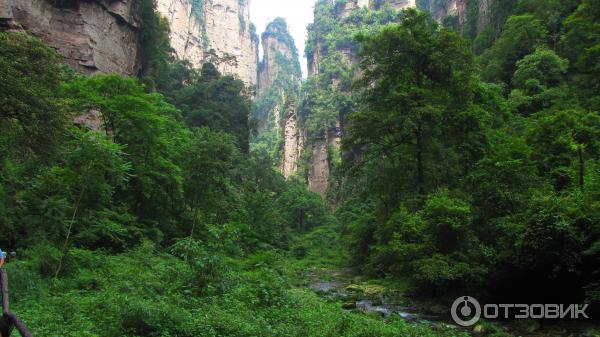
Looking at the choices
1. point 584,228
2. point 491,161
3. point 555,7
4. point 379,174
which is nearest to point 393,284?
point 379,174

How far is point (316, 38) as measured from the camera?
101m

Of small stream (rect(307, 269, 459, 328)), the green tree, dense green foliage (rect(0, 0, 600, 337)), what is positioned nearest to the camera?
dense green foliage (rect(0, 0, 600, 337))

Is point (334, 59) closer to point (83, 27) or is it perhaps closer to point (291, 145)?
point (291, 145)

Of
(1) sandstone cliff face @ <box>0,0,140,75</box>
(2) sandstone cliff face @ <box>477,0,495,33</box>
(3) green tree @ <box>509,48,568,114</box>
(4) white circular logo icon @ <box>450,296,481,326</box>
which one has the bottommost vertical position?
(4) white circular logo icon @ <box>450,296,481,326</box>

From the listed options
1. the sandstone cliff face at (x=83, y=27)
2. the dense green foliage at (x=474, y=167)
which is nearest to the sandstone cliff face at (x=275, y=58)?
the sandstone cliff face at (x=83, y=27)

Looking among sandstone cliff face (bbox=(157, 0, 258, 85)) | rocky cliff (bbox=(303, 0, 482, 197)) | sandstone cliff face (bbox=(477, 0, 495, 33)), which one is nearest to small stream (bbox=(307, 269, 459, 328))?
sandstone cliff face (bbox=(477, 0, 495, 33))

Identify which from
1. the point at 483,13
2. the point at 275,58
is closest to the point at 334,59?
the point at 483,13

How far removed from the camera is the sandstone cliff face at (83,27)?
25.1 metres

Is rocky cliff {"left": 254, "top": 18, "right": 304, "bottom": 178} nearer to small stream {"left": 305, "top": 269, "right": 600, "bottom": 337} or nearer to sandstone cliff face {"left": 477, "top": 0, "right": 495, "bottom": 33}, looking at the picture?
sandstone cliff face {"left": 477, "top": 0, "right": 495, "bottom": 33}

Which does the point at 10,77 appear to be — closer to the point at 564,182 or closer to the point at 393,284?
the point at 393,284

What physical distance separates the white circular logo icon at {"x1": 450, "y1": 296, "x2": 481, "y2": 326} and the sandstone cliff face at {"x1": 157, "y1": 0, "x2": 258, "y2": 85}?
64.6 meters

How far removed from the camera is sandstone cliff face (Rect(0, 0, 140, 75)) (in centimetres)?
2514

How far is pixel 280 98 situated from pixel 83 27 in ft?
291

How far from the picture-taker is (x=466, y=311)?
45.9 ft
